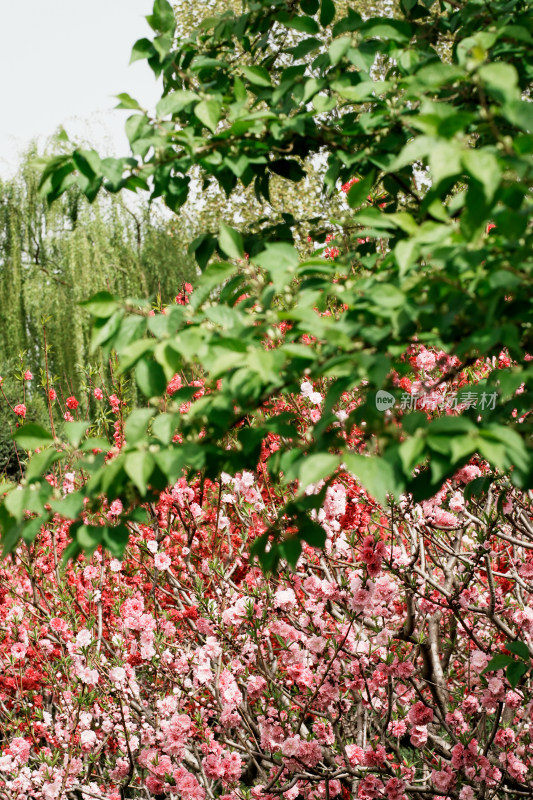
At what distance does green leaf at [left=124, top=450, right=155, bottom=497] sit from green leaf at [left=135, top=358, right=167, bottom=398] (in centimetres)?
13

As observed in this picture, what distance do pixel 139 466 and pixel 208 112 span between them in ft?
2.87

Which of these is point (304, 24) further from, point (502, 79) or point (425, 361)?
point (425, 361)

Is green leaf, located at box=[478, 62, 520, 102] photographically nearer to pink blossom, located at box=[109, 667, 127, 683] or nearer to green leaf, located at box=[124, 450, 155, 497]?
green leaf, located at box=[124, 450, 155, 497]

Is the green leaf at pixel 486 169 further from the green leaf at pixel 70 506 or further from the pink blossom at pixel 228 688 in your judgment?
the pink blossom at pixel 228 688

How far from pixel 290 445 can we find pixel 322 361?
2.39 metres

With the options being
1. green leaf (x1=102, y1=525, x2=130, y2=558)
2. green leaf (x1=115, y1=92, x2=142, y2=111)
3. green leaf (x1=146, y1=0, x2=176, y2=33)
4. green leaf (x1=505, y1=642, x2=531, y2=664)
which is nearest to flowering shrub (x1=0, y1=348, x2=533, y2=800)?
green leaf (x1=505, y1=642, x2=531, y2=664)

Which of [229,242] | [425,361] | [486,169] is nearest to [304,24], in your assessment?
[229,242]

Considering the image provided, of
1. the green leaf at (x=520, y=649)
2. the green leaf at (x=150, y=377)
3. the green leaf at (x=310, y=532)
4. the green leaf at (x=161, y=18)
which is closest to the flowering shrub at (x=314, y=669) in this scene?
the green leaf at (x=520, y=649)

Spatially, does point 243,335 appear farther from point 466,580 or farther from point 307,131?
point 466,580

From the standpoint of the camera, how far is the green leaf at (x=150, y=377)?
55.1 inches

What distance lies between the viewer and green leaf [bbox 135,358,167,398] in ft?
4.59

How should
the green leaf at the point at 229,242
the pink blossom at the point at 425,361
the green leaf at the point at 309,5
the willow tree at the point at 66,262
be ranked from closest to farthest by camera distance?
the green leaf at the point at 229,242
the green leaf at the point at 309,5
the pink blossom at the point at 425,361
the willow tree at the point at 66,262

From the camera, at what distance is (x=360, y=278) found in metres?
1.58

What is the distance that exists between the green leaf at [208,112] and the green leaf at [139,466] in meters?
0.80
